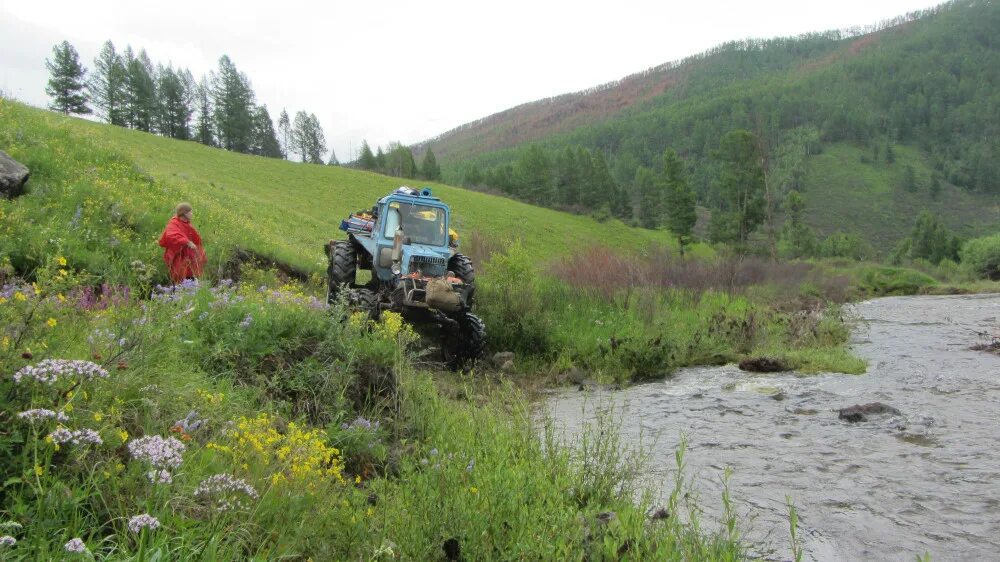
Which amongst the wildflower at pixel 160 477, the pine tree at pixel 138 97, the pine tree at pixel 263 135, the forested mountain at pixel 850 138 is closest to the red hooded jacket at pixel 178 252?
the wildflower at pixel 160 477

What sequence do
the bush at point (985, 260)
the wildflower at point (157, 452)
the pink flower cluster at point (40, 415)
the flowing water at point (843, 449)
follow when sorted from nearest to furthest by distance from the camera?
the pink flower cluster at point (40, 415)
the wildflower at point (157, 452)
the flowing water at point (843, 449)
the bush at point (985, 260)

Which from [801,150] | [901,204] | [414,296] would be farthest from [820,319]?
[801,150]

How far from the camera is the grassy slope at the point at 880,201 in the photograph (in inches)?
4028

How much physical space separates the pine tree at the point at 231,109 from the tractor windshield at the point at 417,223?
7287 cm

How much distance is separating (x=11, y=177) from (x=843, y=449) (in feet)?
37.9

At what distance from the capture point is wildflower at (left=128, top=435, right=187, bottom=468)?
2.31 m

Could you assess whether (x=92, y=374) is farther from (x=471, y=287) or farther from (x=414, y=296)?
(x=471, y=287)

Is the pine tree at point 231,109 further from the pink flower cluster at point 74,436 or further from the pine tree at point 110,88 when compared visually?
the pink flower cluster at point 74,436

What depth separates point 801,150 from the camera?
131250 millimetres

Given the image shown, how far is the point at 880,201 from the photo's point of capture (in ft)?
368

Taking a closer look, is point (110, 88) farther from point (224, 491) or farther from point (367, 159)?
point (224, 491)

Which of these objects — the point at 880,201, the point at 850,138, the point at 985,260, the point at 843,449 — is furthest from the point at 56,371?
the point at 850,138

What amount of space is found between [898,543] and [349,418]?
160 inches

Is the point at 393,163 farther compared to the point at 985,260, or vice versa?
the point at 393,163
